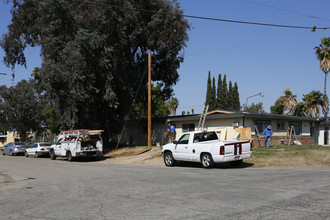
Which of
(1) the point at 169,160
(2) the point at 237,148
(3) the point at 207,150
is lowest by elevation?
(1) the point at 169,160

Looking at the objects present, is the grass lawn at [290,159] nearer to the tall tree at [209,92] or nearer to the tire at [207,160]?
the tire at [207,160]

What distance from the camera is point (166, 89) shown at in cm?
3616

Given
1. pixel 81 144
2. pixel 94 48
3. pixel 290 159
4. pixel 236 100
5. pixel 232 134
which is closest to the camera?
pixel 290 159

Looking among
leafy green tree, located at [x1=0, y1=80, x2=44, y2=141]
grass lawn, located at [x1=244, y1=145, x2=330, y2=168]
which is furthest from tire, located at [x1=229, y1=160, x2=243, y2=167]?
leafy green tree, located at [x1=0, y1=80, x2=44, y2=141]

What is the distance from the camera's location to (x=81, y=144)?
23109mm

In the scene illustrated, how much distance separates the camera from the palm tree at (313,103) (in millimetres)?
42250

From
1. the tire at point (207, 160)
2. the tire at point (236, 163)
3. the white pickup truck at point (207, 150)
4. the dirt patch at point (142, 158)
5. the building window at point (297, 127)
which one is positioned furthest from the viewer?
the building window at point (297, 127)

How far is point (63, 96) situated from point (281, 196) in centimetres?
2307

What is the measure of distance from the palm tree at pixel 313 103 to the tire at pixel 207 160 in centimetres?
3122

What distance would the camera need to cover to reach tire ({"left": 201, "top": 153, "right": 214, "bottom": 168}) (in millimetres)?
15625

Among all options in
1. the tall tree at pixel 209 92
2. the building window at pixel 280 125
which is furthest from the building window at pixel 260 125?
the tall tree at pixel 209 92

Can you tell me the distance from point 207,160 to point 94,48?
15.5 meters

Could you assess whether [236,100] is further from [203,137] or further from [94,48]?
[203,137]

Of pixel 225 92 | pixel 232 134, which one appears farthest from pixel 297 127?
pixel 225 92
